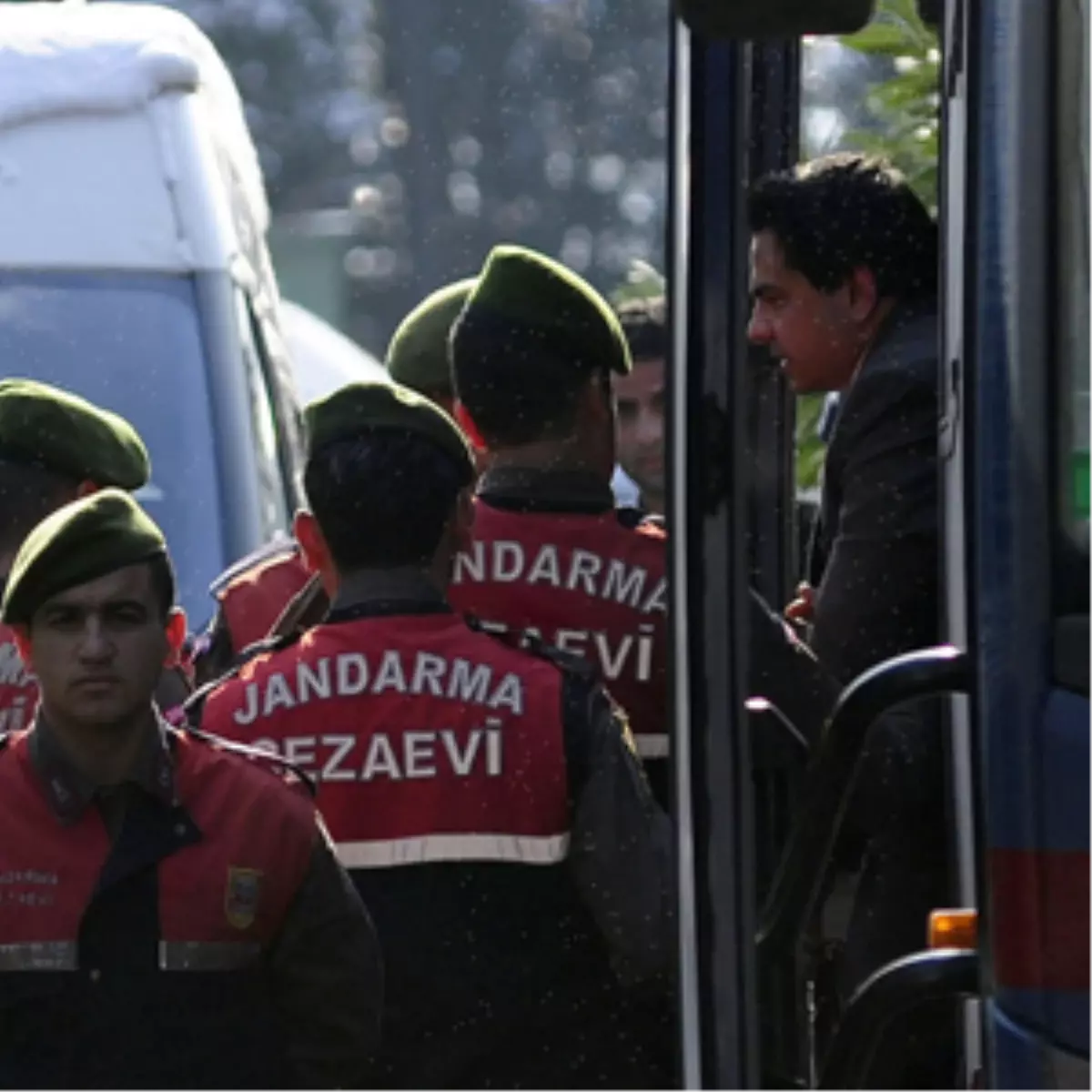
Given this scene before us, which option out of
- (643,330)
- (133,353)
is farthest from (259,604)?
(133,353)

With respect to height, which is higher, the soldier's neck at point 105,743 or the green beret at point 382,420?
the green beret at point 382,420

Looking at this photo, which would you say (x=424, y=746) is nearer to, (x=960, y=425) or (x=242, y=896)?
(x=242, y=896)

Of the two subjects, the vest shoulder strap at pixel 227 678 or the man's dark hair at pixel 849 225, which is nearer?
the vest shoulder strap at pixel 227 678

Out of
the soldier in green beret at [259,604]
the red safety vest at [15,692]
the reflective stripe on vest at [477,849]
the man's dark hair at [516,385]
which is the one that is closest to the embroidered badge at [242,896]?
the reflective stripe on vest at [477,849]

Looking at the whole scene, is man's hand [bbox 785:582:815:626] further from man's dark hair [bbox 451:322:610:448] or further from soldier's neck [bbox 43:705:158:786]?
soldier's neck [bbox 43:705:158:786]

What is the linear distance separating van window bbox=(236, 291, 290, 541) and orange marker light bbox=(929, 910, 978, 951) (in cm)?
477

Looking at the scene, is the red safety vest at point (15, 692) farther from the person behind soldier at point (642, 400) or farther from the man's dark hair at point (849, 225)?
the person behind soldier at point (642, 400)

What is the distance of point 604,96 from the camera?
43.8 m

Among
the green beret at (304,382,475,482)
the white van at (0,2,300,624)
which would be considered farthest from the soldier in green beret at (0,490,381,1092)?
the white van at (0,2,300,624)

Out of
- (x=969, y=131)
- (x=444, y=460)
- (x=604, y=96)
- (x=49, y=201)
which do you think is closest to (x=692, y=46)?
(x=969, y=131)

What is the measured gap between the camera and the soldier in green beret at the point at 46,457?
5.41 m

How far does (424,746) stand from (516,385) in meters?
0.61

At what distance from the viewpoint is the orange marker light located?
3.88 metres

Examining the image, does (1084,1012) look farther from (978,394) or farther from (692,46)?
(692,46)
